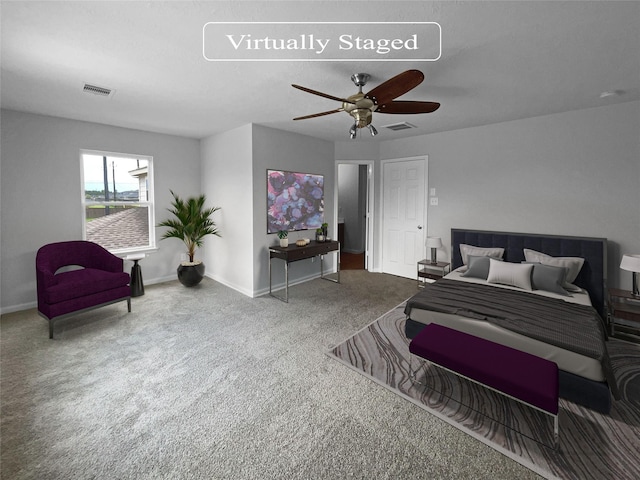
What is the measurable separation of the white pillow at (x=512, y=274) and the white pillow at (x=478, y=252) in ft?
1.76

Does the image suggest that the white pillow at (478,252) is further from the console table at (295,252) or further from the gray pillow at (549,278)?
the console table at (295,252)

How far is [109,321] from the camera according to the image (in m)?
3.46

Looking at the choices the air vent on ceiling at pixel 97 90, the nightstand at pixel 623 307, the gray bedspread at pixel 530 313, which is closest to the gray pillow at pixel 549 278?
the gray bedspread at pixel 530 313

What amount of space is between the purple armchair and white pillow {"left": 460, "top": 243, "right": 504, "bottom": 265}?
14.7ft

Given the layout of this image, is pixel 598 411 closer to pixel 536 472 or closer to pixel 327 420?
pixel 536 472

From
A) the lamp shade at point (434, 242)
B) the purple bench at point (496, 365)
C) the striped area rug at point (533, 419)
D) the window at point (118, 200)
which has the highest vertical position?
the window at point (118, 200)

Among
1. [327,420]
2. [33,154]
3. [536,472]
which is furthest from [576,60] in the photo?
[33,154]

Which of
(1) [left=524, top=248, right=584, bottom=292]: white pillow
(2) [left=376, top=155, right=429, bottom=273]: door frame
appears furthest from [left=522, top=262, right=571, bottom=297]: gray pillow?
(2) [left=376, top=155, right=429, bottom=273]: door frame

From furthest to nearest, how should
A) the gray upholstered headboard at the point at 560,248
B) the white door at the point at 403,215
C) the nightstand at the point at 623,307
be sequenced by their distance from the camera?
the white door at the point at 403,215 < the gray upholstered headboard at the point at 560,248 < the nightstand at the point at 623,307

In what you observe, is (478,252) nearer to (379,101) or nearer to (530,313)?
(530,313)

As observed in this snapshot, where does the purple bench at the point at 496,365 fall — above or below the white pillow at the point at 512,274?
below

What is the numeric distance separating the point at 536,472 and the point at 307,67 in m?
3.07

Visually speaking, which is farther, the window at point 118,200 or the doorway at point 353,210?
the doorway at point 353,210

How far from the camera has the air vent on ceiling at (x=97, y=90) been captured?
2879 millimetres
